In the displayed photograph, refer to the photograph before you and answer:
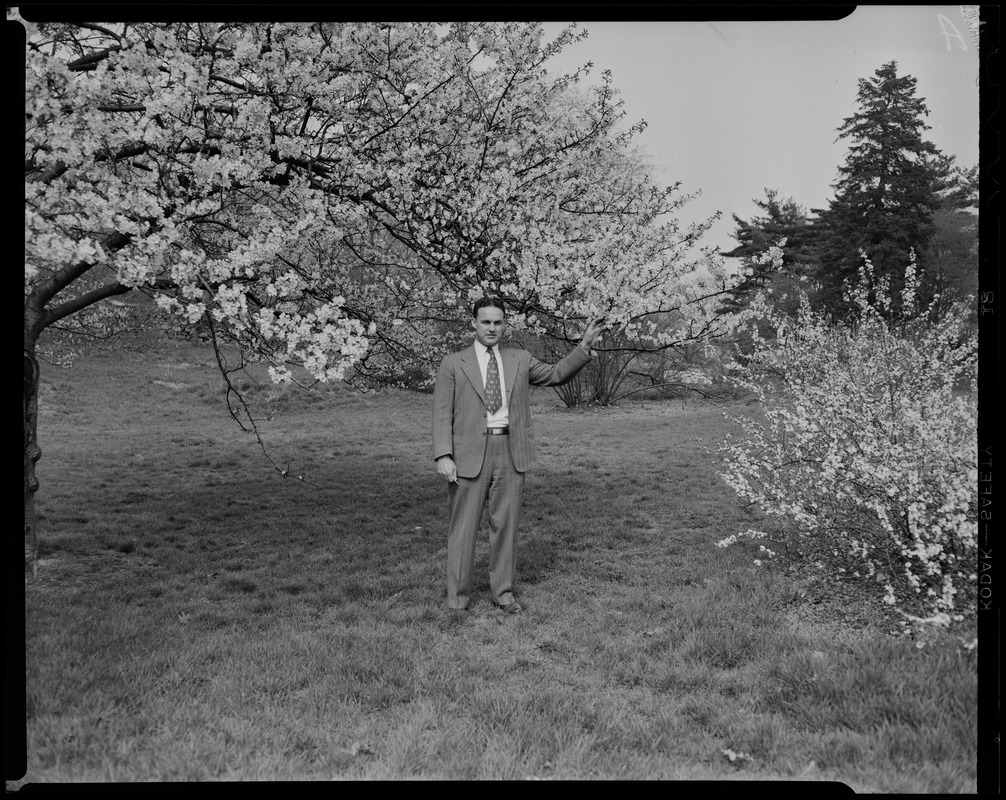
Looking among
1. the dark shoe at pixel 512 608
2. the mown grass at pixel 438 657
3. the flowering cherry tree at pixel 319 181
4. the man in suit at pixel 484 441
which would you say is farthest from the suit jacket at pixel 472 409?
the mown grass at pixel 438 657

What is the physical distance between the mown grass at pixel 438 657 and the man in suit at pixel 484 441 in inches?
11.9

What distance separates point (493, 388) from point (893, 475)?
7.10 ft

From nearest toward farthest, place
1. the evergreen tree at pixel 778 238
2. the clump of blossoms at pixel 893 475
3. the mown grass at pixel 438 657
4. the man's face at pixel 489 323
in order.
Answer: the mown grass at pixel 438 657 < the clump of blossoms at pixel 893 475 < the man's face at pixel 489 323 < the evergreen tree at pixel 778 238

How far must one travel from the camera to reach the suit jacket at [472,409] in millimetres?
3842

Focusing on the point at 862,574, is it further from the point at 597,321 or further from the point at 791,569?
the point at 597,321

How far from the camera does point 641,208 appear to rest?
516 cm

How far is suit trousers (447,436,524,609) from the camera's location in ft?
12.7

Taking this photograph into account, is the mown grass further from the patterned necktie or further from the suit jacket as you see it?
the patterned necktie

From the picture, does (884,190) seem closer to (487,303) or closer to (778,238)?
(778,238)

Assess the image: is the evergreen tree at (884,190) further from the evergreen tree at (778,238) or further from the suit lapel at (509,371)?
the suit lapel at (509,371)

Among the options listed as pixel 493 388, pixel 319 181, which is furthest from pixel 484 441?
pixel 319 181

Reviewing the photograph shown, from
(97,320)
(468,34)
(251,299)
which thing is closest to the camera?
(251,299)
